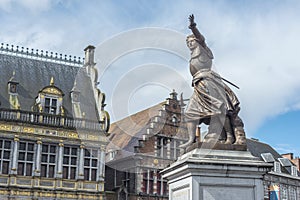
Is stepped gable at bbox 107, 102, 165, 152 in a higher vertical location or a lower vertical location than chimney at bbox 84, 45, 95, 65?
lower

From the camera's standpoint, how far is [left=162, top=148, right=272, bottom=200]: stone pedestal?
802cm

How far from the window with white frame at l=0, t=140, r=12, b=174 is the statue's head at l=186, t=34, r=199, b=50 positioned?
1939 centimetres

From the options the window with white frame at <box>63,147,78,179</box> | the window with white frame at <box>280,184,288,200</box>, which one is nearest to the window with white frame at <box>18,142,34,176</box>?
the window with white frame at <box>63,147,78,179</box>

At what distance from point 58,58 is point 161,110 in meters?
7.86

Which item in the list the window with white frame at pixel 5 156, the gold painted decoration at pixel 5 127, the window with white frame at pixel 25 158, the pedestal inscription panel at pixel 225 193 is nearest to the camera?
the pedestal inscription panel at pixel 225 193

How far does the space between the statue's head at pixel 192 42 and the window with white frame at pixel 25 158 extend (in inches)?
767

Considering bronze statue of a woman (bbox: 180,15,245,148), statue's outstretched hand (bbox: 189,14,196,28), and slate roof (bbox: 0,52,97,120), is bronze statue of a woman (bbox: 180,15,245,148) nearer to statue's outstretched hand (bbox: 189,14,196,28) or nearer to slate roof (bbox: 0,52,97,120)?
statue's outstretched hand (bbox: 189,14,196,28)

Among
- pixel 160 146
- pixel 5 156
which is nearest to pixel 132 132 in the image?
pixel 160 146

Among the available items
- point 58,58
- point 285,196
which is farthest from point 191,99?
point 285,196

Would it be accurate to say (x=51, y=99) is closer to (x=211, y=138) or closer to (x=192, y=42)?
Answer: (x=192, y=42)

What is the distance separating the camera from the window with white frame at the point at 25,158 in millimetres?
26578

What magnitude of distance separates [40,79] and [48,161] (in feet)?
19.6

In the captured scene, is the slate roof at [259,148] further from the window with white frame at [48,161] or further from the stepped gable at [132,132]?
the window with white frame at [48,161]

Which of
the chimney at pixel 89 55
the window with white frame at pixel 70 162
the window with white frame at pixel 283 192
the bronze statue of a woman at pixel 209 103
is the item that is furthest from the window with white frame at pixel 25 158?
the window with white frame at pixel 283 192
